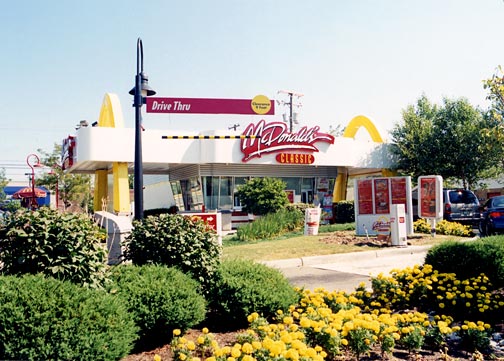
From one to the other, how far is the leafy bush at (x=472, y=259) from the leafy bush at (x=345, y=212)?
1912 centimetres

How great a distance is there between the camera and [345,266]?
11625mm

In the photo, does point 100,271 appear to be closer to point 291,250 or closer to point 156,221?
point 156,221

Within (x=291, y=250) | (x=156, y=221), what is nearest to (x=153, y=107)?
(x=291, y=250)

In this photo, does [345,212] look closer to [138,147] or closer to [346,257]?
[346,257]

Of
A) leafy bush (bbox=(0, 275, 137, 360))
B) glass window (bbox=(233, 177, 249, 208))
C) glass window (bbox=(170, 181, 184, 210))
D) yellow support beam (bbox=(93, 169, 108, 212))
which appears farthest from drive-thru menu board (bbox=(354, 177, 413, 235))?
yellow support beam (bbox=(93, 169, 108, 212))

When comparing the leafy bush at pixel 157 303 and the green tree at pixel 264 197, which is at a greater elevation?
the green tree at pixel 264 197

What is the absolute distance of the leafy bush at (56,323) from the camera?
342 cm

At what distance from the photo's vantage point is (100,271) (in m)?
4.61

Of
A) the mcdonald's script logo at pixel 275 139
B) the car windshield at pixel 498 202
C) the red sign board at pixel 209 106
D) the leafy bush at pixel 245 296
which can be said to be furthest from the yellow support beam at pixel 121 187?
the leafy bush at pixel 245 296

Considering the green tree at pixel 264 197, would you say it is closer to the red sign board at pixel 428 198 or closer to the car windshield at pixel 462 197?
the car windshield at pixel 462 197

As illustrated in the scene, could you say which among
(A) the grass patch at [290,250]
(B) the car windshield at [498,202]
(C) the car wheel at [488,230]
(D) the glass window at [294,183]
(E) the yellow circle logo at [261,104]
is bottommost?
(A) the grass patch at [290,250]

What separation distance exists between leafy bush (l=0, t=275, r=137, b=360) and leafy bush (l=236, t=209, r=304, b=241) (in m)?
15.2

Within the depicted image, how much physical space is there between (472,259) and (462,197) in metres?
16.5

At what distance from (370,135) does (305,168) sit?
690 centimetres
